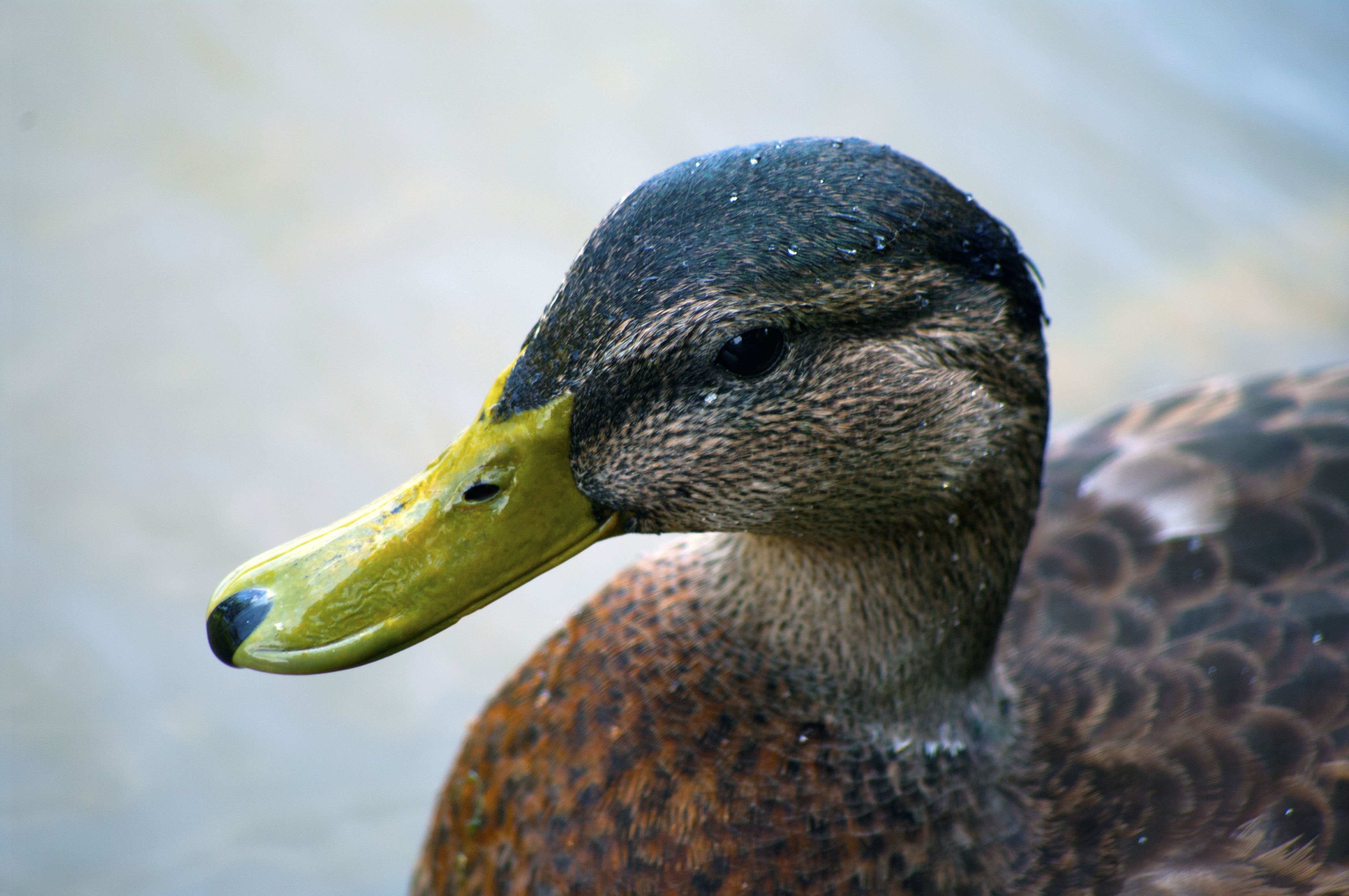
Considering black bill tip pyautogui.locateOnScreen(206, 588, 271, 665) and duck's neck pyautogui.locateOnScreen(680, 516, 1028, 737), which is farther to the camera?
duck's neck pyautogui.locateOnScreen(680, 516, 1028, 737)

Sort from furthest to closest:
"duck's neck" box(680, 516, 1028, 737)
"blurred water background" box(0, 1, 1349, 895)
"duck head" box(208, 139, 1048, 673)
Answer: "blurred water background" box(0, 1, 1349, 895), "duck's neck" box(680, 516, 1028, 737), "duck head" box(208, 139, 1048, 673)

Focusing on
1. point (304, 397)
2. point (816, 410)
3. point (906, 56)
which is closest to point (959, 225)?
Answer: point (816, 410)

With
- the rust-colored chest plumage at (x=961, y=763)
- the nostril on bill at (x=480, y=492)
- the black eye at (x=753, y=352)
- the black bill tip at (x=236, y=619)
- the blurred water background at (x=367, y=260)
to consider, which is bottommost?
the rust-colored chest plumage at (x=961, y=763)

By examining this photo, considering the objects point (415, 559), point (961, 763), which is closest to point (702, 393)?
point (415, 559)

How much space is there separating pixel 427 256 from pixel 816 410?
103 inches

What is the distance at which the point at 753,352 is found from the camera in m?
1.66

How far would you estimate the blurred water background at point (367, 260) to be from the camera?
10.4 ft

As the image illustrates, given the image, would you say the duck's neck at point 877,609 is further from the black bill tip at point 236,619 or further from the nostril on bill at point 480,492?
the black bill tip at point 236,619

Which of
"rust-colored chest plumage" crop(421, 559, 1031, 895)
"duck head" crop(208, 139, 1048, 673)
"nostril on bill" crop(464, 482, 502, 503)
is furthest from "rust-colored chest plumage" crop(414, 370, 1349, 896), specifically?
"nostril on bill" crop(464, 482, 502, 503)

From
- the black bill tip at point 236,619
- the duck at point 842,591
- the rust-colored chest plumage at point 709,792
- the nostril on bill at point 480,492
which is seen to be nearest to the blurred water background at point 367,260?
the duck at point 842,591

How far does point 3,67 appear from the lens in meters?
4.19

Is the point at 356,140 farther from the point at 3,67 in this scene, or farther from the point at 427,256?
the point at 3,67

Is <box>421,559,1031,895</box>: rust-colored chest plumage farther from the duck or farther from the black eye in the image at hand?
the black eye

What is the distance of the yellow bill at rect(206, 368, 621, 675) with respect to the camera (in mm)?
1635
